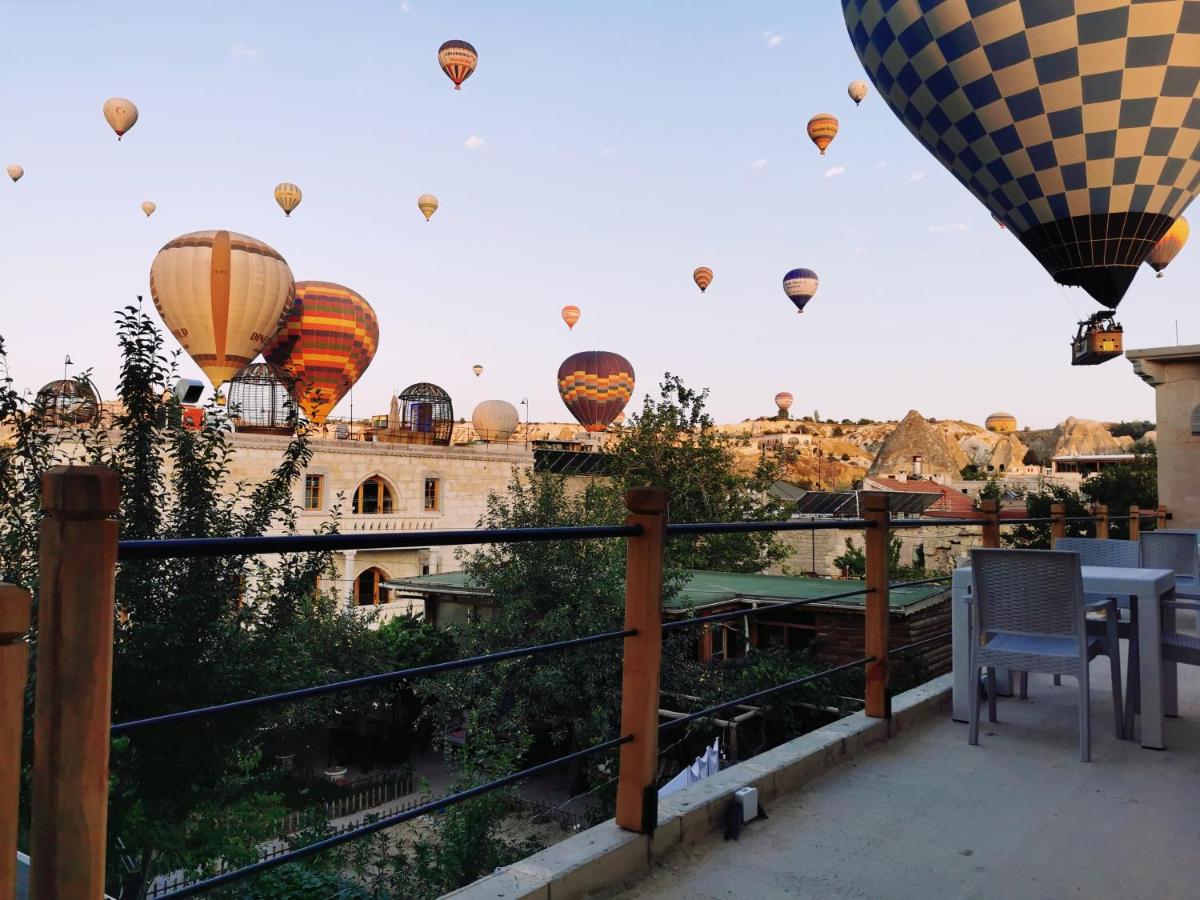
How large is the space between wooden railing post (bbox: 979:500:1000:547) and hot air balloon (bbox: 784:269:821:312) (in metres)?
33.0

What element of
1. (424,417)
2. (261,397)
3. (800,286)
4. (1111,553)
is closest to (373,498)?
(261,397)

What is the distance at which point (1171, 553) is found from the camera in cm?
463

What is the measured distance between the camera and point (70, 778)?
1.16 m

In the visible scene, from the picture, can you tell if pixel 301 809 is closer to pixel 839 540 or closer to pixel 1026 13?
pixel 1026 13

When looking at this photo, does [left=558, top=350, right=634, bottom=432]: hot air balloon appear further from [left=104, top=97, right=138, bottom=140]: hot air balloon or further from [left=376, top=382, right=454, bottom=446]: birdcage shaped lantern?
[left=104, top=97, right=138, bottom=140]: hot air balloon

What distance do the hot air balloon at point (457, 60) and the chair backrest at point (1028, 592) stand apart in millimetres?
32985

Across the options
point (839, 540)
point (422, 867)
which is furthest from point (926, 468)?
point (422, 867)

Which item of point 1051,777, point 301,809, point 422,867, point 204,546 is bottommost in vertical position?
point 301,809

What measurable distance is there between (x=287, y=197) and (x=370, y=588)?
20110 millimetres

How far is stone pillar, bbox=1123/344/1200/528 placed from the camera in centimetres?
1048

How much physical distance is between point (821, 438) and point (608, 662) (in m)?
85.2

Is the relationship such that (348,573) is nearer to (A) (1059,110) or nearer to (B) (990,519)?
(A) (1059,110)

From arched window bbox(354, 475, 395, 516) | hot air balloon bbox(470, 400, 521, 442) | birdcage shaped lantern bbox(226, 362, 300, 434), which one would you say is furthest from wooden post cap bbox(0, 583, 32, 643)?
hot air balloon bbox(470, 400, 521, 442)

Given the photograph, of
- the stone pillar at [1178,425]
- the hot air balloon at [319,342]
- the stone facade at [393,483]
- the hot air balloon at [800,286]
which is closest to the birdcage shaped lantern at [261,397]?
the hot air balloon at [319,342]
